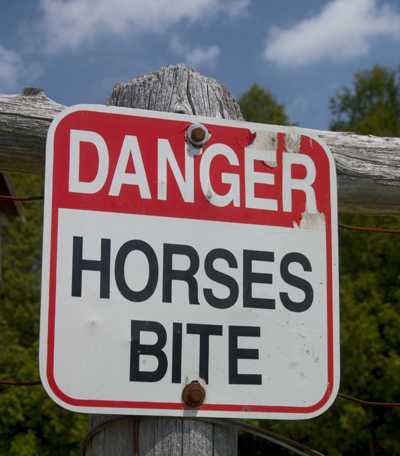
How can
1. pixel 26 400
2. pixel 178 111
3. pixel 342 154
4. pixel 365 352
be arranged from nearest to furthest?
pixel 178 111, pixel 342 154, pixel 26 400, pixel 365 352

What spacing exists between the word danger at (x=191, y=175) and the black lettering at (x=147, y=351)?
24 cm

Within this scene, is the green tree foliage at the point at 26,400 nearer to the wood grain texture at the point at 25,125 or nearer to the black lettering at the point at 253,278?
the wood grain texture at the point at 25,125

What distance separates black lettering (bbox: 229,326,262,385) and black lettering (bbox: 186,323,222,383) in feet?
0.11

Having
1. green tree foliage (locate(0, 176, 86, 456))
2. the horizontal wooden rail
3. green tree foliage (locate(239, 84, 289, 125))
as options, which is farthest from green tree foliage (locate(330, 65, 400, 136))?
the horizontal wooden rail

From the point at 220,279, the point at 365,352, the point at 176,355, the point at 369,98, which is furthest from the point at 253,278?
the point at 369,98

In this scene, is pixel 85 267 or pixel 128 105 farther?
pixel 128 105

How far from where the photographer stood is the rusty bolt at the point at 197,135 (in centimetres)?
145

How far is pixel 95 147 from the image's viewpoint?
4.57ft

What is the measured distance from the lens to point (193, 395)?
4.26 ft

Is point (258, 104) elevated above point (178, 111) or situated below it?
above

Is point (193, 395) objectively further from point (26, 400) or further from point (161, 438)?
point (26, 400)

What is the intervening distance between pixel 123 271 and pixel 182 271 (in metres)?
0.11

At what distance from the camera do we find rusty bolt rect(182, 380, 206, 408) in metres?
1.30

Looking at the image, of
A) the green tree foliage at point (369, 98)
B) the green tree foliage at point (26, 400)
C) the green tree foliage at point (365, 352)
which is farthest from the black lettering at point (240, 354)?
the green tree foliage at point (369, 98)
